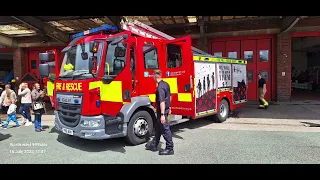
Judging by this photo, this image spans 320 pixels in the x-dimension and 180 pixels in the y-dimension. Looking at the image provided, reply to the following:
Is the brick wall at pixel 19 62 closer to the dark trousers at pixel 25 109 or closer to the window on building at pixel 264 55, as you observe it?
the dark trousers at pixel 25 109

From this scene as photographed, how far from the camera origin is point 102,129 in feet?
15.4

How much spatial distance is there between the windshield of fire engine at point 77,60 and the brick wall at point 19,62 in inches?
494

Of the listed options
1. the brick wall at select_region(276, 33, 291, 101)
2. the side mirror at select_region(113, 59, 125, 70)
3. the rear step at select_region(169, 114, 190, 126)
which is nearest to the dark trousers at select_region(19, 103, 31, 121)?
the side mirror at select_region(113, 59, 125, 70)

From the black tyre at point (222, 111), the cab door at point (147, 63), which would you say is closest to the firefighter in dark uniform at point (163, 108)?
the cab door at point (147, 63)

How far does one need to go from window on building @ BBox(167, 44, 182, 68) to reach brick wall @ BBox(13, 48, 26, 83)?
45.7 feet

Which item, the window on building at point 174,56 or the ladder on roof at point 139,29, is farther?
the window on building at point 174,56

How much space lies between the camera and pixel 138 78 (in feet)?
17.4

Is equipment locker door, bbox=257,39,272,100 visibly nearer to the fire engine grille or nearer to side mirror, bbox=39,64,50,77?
the fire engine grille

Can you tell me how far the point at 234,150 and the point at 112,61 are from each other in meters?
3.40

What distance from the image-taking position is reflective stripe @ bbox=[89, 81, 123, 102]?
4.69m

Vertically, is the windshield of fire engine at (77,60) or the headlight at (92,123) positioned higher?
the windshield of fire engine at (77,60)

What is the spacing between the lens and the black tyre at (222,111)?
25.7 ft
